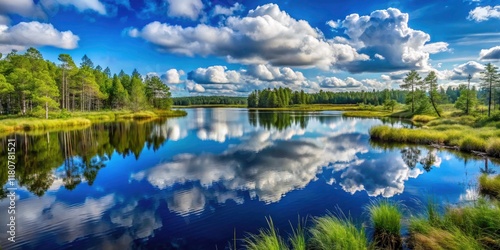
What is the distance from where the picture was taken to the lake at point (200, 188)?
11.0 m

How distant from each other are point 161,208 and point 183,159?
12.5 metres

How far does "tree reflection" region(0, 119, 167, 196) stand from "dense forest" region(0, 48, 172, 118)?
2126 cm

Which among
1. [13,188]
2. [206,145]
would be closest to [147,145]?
[206,145]

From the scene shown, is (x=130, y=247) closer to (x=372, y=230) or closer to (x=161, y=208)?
(x=161, y=208)

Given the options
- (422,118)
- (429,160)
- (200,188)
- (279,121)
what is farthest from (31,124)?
(422,118)

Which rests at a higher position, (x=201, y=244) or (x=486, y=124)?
(x=486, y=124)

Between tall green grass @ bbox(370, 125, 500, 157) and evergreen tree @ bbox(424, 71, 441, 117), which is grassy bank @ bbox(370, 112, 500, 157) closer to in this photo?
tall green grass @ bbox(370, 125, 500, 157)

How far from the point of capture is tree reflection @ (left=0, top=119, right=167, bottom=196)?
18.5 m

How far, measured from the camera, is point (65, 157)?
83.5ft

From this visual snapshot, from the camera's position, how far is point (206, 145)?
33969mm

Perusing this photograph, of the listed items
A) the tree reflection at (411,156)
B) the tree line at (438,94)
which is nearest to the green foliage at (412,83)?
the tree line at (438,94)

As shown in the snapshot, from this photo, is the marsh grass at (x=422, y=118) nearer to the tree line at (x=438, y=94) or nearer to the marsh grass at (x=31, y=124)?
the tree line at (x=438, y=94)

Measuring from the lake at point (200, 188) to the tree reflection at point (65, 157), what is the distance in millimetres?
84

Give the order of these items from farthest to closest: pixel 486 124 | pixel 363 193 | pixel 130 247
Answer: pixel 486 124 < pixel 363 193 < pixel 130 247
